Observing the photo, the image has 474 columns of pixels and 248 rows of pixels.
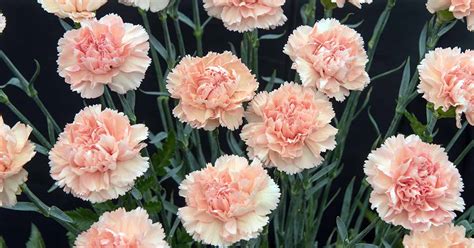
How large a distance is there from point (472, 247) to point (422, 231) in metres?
0.05

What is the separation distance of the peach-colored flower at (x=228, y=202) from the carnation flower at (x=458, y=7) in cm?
23

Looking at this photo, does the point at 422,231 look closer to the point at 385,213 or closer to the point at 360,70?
the point at 385,213

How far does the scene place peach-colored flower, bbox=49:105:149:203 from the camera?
0.46m

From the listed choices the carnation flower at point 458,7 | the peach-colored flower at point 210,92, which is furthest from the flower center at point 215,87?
the carnation flower at point 458,7

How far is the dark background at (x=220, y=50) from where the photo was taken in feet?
2.50

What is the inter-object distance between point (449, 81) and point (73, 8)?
12.6 inches

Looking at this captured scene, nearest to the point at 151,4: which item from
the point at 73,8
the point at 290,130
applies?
the point at 73,8

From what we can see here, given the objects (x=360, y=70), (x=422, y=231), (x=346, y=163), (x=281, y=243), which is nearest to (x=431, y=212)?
(x=422, y=231)

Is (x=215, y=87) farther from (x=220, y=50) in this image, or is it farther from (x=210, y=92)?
(x=220, y=50)

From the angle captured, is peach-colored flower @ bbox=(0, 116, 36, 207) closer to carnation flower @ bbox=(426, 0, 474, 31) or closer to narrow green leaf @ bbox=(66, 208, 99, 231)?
narrow green leaf @ bbox=(66, 208, 99, 231)

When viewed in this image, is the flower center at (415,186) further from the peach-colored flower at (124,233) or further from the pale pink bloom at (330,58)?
the peach-colored flower at (124,233)

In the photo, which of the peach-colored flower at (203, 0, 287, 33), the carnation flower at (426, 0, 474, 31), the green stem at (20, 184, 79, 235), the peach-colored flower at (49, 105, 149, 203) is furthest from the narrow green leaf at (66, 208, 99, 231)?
the carnation flower at (426, 0, 474, 31)

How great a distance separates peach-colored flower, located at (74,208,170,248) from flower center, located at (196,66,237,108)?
0.10 m

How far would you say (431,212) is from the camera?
488 millimetres
